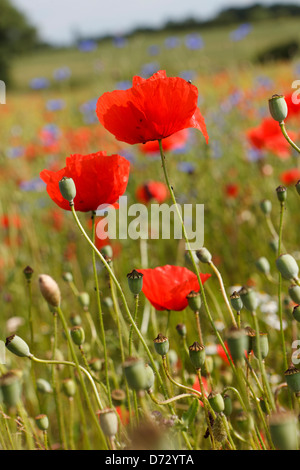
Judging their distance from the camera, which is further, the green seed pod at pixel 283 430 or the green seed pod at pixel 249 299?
the green seed pod at pixel 249 299

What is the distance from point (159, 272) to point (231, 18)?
50.6ft

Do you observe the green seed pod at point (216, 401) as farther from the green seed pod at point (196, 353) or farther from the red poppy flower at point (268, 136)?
the red poppy flower at point (268, 136)

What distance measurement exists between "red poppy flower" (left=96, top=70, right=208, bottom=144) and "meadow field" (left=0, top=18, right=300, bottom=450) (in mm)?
62

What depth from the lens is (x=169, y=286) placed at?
64 centimetres

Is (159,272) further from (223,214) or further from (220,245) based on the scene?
(223,214)

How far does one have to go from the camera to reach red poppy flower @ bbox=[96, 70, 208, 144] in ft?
1.94

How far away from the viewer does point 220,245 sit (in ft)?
6.01

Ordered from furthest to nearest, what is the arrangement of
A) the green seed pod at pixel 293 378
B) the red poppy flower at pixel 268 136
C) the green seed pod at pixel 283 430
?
the red poppy flower at pixel 268 136 < the green seed pod at pixel 293 378 < the green seed pod at pixel 283 430

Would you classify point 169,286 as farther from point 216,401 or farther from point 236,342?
Answer: point 236,342

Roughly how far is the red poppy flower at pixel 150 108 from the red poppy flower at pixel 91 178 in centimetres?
4

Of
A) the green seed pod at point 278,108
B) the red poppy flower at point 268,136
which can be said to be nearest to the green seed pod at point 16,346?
the green seed pod at point 278,108

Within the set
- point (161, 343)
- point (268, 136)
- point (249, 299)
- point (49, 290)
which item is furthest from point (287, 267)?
point (268, 136)

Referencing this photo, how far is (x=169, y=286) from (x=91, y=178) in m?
0.17

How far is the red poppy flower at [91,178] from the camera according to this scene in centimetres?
64
